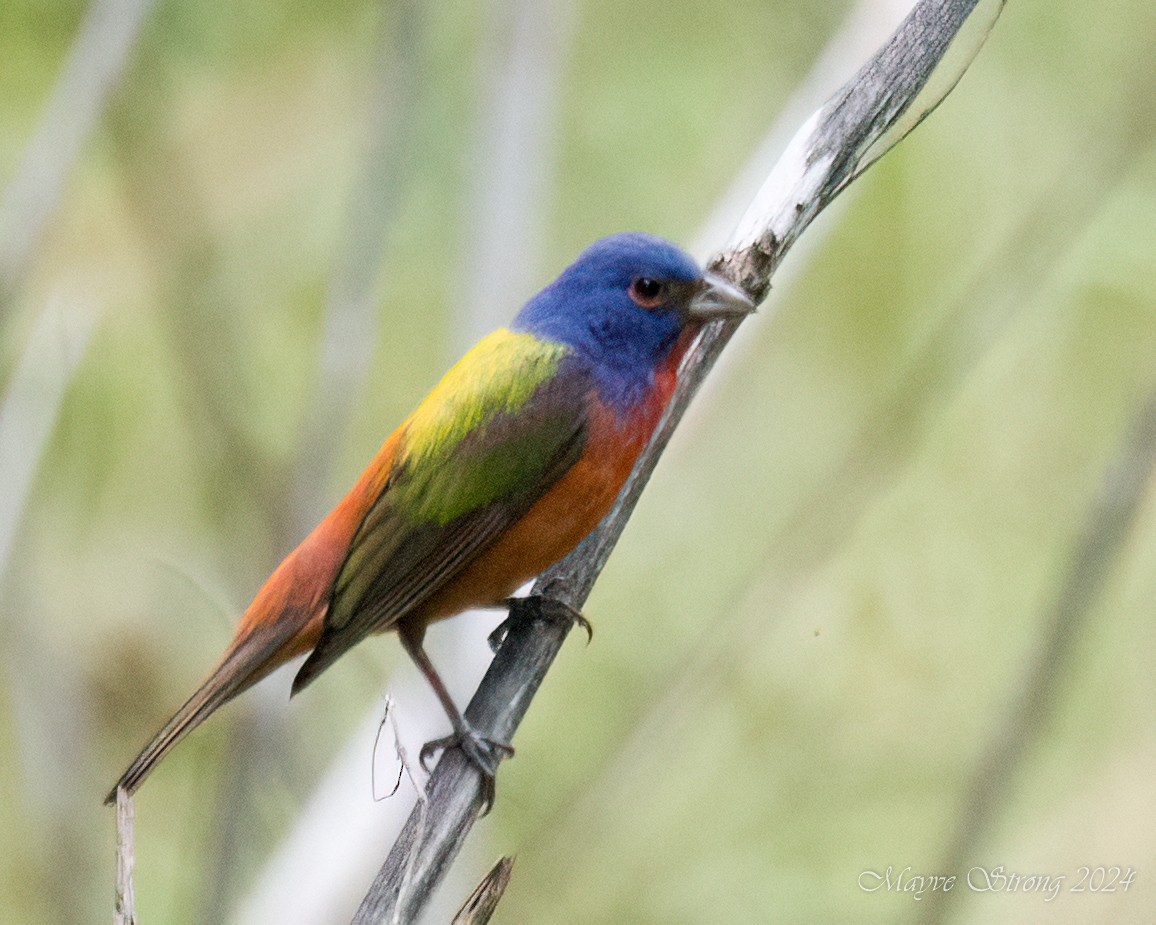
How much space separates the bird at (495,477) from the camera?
137 inches

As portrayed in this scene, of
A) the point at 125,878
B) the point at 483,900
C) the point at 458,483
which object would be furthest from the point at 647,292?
the point at 125,878

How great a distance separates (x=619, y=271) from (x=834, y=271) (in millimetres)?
2756

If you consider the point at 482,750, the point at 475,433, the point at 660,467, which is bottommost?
the point at 660,467

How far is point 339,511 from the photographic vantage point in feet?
12.1

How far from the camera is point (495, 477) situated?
11.9ft

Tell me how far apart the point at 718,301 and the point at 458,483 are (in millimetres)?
838

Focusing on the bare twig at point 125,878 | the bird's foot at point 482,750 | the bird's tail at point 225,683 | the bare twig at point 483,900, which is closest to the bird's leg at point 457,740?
the bird's foot at point 482,750

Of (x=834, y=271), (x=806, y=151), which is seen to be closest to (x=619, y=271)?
(x=806, y=151)

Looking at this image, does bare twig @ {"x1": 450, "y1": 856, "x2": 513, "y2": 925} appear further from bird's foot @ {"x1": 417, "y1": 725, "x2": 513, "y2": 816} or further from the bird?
the bird

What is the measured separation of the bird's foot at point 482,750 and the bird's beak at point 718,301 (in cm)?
123

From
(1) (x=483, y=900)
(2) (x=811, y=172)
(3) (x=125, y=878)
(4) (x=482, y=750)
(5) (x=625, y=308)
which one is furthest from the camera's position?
(5) (x=625, y=308)

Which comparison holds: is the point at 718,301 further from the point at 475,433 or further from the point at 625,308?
the point at 475,433

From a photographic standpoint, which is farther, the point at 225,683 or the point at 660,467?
the point at 660,467

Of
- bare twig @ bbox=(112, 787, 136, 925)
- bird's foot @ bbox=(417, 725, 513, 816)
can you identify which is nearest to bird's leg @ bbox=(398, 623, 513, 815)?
bird's foot @ bbox=(417, 725, 513, 816)
